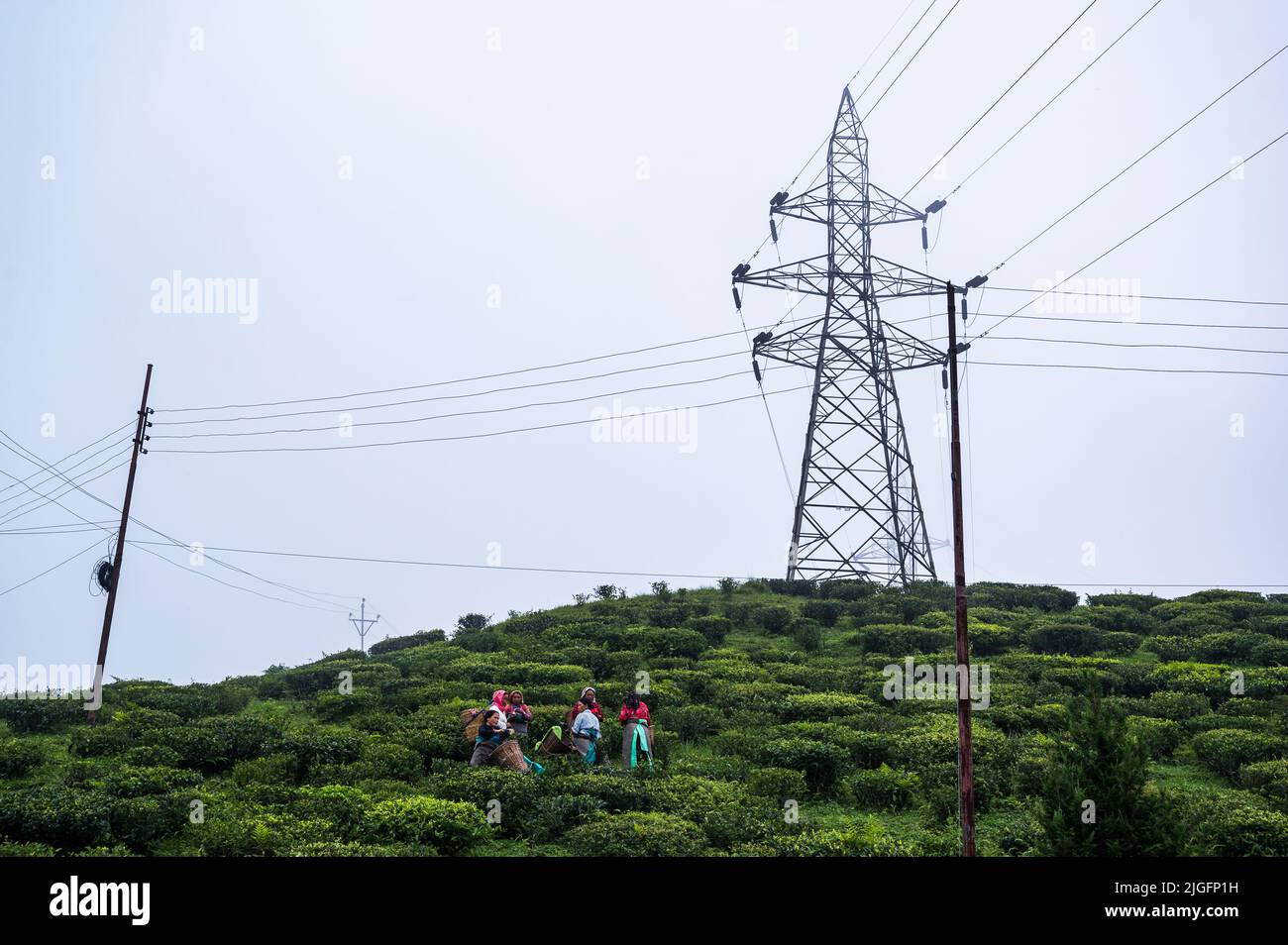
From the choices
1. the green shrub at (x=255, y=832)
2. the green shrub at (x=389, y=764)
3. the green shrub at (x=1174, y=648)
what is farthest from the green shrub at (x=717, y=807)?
the green shrub at (x=1174, y=648)

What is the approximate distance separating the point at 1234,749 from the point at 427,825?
1588 cm

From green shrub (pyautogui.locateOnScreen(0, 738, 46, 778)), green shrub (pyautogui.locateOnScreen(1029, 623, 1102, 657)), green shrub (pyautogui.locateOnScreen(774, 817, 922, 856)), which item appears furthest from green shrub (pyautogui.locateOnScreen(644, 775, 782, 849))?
green shrub (pyautogui.locateOnScreen(1029, 623, 1102, 657))

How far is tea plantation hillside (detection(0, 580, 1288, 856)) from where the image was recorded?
52.1 ft

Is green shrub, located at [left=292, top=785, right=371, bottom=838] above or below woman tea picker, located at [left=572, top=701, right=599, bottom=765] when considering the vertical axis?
below

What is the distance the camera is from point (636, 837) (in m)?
15.8

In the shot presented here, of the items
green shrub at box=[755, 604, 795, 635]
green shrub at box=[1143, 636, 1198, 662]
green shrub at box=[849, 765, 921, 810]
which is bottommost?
green shrub at box=[849, 765, 921, 810]

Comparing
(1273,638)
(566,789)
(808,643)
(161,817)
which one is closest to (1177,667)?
(1273,638)

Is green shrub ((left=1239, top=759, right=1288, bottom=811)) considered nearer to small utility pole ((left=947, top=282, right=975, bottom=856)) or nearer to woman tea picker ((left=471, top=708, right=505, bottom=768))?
small utility pole ((left=947, top=282, right=975, bottom=856))

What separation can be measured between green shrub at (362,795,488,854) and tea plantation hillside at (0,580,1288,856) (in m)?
0.05

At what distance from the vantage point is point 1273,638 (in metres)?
32.9
